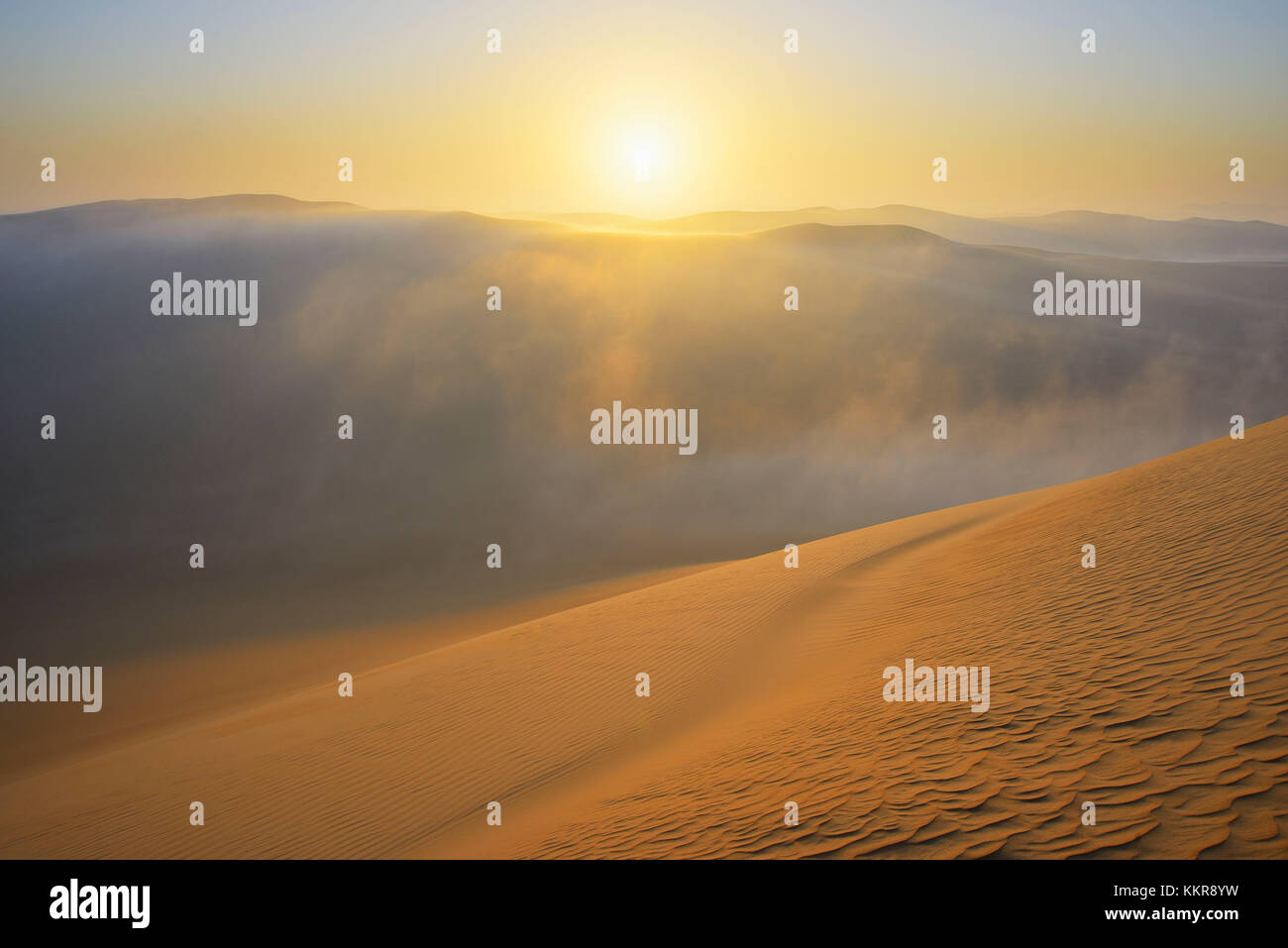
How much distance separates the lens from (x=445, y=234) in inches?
1962

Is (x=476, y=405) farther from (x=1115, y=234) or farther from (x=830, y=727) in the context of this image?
(x=1115, y=234)

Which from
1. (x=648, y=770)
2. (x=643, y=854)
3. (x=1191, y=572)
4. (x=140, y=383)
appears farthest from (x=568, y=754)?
(x=140, y=383)

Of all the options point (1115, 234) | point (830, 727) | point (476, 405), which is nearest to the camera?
point (830, 727)

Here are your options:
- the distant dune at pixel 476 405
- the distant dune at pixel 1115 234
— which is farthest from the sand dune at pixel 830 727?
the distant dune at pixel 1115 234

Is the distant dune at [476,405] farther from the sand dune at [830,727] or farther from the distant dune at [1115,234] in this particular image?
the distant dune at [1115,234]

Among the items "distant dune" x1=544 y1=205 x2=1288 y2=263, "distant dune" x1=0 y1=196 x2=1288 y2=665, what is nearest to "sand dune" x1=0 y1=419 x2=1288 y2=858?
"distant dune" x1=0 y1=196 x2=1288 y2=665

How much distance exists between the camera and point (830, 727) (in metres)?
6.88

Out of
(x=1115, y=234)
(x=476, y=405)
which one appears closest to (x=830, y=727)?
(x=476, y=405)

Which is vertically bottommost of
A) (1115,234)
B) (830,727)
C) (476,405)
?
(830,727)

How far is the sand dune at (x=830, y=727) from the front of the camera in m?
4.73

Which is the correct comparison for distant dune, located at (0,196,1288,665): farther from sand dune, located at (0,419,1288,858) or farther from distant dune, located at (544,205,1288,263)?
distant dune, located at (544,205,1288,263)

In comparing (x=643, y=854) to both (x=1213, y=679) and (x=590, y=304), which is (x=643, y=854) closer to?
(x=1213, y=679)
